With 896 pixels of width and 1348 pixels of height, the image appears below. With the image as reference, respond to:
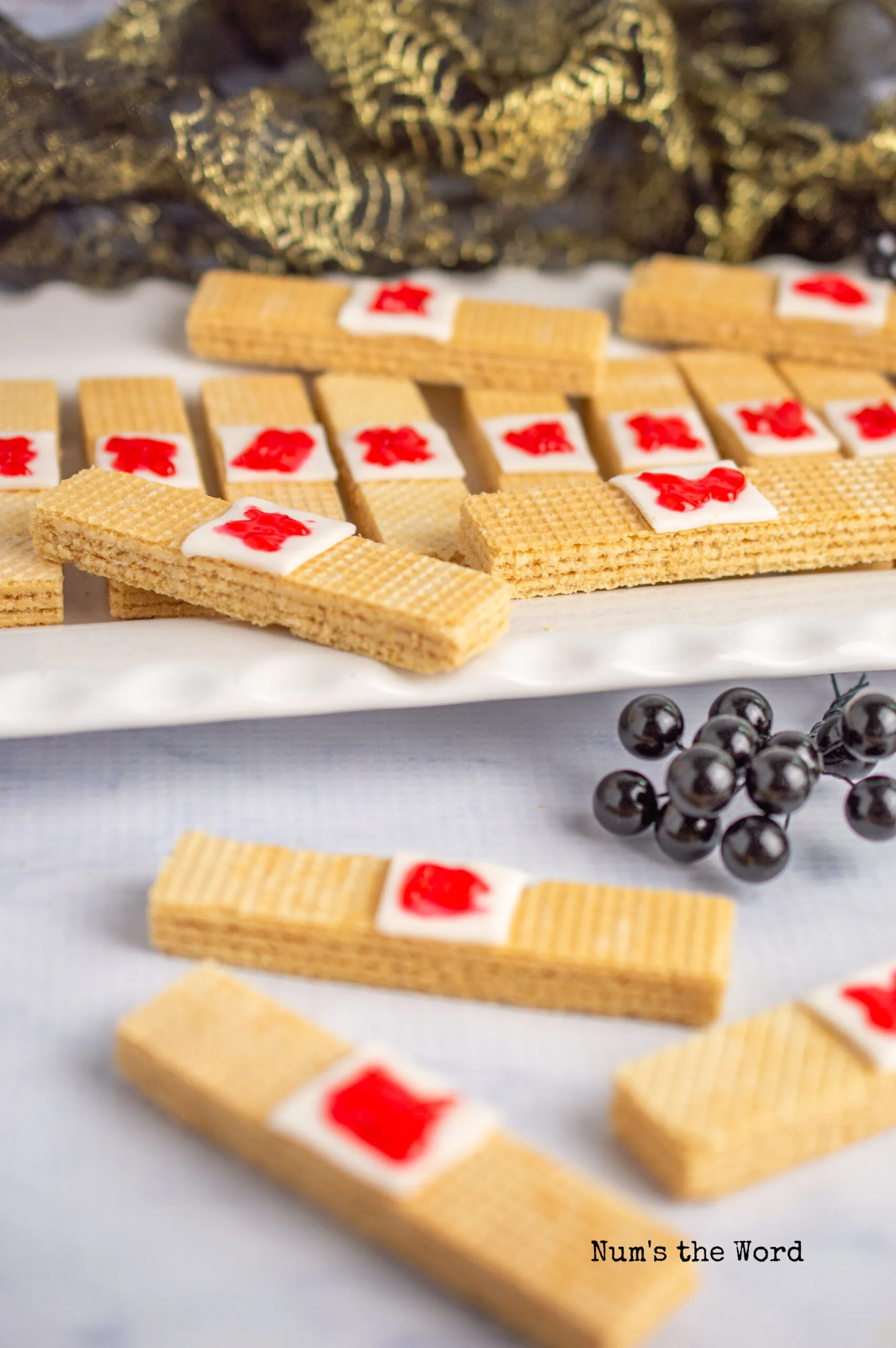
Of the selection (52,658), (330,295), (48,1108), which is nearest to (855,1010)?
(48,1108)

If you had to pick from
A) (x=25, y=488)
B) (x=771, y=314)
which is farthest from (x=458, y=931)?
(x=771, y=314)

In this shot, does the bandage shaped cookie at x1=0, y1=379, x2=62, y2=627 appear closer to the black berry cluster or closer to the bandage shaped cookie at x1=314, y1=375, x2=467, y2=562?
the bandage shaped cookie at x1=314, y1=375, x2=467, y2=562

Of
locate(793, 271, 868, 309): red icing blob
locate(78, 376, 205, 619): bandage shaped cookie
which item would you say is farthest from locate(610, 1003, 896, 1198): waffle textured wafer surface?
locate(793, 271, 868, 309): red icing blob

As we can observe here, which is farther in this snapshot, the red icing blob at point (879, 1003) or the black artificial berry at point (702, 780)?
the black artificial berry at point (702, 780)

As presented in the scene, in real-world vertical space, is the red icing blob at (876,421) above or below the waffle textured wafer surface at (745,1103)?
above

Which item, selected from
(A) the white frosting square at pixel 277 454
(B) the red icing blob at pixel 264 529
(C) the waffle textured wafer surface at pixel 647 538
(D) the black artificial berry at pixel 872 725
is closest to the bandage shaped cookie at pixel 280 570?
(B) the red icing blob at pixel 264 529

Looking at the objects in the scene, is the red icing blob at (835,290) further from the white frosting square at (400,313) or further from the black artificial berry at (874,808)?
the black artificial berry at (874,808)
